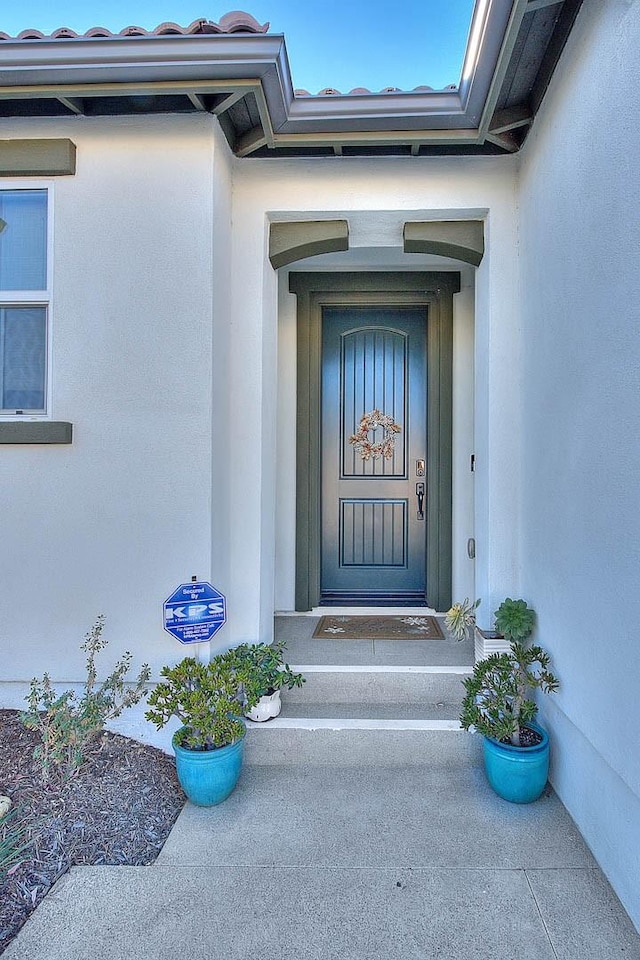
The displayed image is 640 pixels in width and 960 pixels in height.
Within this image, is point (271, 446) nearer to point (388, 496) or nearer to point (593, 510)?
point (388, 496)

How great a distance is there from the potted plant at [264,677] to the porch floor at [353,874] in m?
0.08

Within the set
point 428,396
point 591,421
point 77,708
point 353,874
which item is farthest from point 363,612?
point 591,421

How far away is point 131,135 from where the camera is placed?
9.70 feet

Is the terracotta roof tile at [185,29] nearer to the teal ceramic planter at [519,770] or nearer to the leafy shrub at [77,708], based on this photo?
the leafy shrub at [77,708]

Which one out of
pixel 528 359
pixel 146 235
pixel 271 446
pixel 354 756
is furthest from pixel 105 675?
pixel 528 359

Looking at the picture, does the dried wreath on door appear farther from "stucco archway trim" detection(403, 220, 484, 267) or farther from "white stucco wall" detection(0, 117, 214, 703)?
"white stucco wall" detection(0, 117, 214, 703)

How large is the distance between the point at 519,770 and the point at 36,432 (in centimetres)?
280

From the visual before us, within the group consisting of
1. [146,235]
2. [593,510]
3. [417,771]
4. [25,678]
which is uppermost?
[146,235]

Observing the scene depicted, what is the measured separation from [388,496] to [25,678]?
2.68 meters

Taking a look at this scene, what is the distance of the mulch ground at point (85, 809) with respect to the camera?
6.77 feet

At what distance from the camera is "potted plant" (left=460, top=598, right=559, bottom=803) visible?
2.51 metres

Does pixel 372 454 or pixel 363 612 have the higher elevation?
pixel 372 454

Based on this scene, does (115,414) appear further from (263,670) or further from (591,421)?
(591,421)

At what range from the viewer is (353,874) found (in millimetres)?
2107
